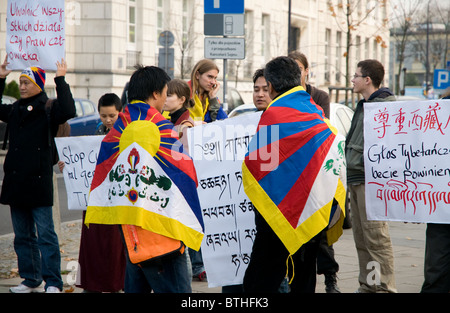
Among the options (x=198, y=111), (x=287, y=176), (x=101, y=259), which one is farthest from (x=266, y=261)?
(x=198, y=111)

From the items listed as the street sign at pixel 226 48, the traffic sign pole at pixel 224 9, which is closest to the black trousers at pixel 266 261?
the traffic sign pole at pixel 224 9

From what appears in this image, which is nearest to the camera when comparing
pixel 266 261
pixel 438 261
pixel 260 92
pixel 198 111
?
pixel 266 261

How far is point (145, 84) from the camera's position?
4.52 meters

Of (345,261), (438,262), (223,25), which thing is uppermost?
(223,25)

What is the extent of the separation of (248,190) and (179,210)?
0.64m

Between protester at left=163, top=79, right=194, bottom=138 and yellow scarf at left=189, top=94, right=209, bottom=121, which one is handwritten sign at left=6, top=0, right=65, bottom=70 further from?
yellow scarf at left=189, top=94, right=209, bottom=121

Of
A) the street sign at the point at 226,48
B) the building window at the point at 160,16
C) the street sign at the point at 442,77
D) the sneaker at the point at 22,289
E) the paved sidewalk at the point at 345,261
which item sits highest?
the building window at the point at 160,16

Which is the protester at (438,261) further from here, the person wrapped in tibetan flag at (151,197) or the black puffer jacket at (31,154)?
the black puffer jacket at (31,154)

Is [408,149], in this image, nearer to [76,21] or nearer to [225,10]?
[225,10]

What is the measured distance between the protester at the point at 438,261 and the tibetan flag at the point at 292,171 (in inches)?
46.4

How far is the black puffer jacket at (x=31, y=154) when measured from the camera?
6312 millimetres

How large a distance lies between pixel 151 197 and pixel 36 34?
10.4ft

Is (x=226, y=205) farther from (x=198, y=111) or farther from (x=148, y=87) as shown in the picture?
(x=148, y=87)
